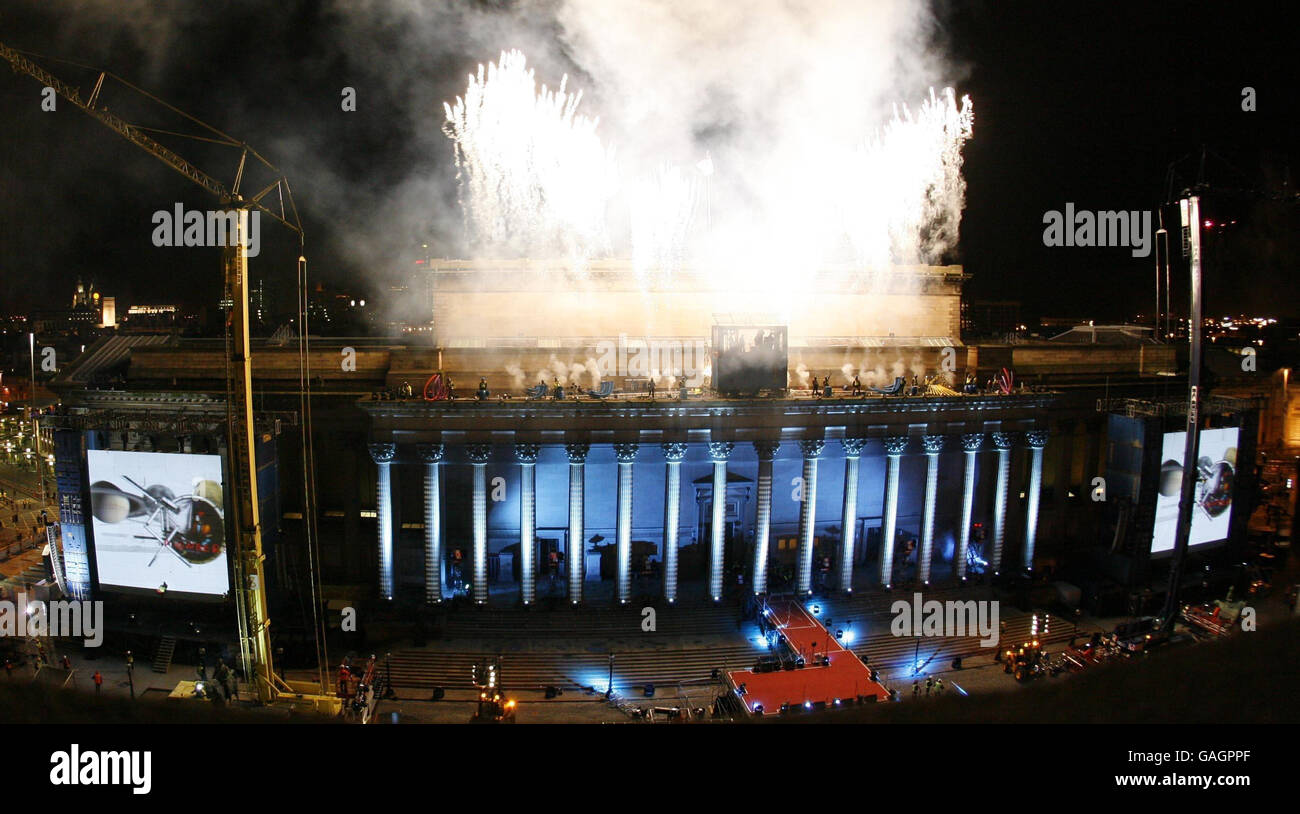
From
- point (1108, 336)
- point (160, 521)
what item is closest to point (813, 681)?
point (160, 521)

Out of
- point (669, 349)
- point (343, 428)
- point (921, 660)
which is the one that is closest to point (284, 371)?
point (343, 428)

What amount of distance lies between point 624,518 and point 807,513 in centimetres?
1050

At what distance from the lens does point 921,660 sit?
1396 inches

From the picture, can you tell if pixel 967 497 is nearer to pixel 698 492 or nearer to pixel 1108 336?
pixel 698 492

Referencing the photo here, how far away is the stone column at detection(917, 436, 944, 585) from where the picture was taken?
137 feet

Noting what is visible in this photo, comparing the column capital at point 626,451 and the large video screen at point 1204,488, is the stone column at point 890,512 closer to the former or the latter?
the column capital at point 626,451

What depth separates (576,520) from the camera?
38344mm

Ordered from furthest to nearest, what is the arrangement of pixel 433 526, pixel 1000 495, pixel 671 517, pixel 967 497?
pixel 1000 495, pixel 967 497, pixel 671 517, pixel 433 526

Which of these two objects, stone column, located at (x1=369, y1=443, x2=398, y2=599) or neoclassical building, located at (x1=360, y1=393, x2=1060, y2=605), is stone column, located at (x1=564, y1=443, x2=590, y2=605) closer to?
neoclassical building, located at (x1=360, y1=393, x2=1060, y2=605)

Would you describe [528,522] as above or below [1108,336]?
below

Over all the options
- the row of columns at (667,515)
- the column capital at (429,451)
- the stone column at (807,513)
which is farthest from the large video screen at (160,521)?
the stone column at (807,513)

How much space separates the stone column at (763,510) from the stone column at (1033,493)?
55.7 feet

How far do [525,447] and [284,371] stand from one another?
49.7 feet
